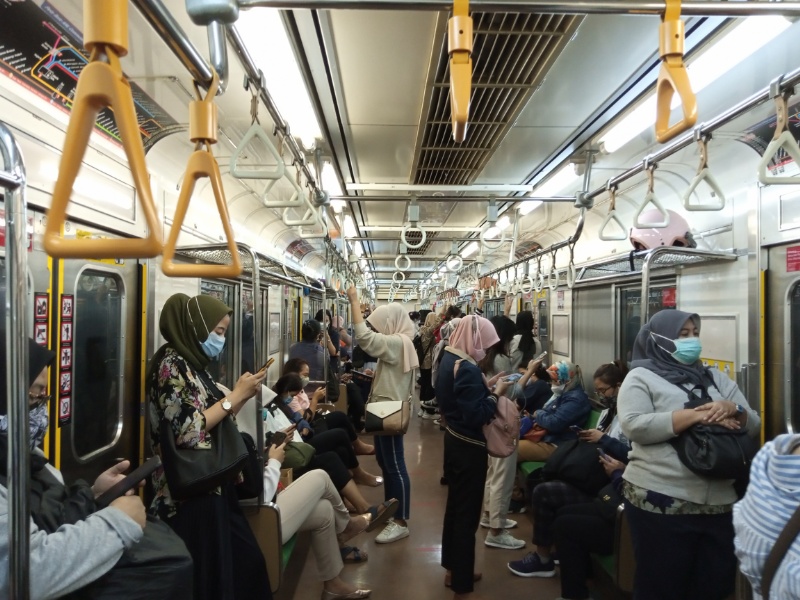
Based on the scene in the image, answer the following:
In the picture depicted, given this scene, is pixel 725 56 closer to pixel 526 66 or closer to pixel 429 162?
pixel 526 66

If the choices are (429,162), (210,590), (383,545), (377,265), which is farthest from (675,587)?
(377,265)

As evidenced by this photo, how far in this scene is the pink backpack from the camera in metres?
3.47

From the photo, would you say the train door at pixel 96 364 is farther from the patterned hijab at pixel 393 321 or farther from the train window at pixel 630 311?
the train window at pixel 630 311

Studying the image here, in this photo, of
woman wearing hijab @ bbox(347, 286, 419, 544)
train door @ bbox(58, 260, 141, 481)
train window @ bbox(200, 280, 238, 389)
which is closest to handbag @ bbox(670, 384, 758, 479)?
woman wearing hijab @ bbox(347, 286, 419, 544)

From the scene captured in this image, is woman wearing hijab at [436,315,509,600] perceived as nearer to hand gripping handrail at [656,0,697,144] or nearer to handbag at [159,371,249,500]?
handbag at [159,371,249,500]

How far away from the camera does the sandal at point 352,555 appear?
4.13 m

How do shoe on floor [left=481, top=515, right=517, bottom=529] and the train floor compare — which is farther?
shoe on floor [left=481, top=515, right=517, bottom=529]

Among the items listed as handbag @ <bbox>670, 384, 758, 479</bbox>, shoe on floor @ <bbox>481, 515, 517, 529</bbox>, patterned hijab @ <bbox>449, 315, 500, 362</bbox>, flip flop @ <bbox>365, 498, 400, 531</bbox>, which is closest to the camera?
handbag @ <bbox>670, 384, 758, 479</bbox>

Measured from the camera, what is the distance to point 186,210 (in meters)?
1.18

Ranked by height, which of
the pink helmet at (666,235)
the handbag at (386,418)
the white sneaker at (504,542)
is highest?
the pink helmet at (666,235)

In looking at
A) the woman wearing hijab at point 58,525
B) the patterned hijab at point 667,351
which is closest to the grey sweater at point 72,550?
the woman wearing hijab at point 58,525

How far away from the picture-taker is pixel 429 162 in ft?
16.8

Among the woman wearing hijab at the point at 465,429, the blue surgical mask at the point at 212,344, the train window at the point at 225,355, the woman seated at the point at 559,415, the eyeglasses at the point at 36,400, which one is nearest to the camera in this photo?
the eyeglasses at the point at 36,400

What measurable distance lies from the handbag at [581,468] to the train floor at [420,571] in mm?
784
